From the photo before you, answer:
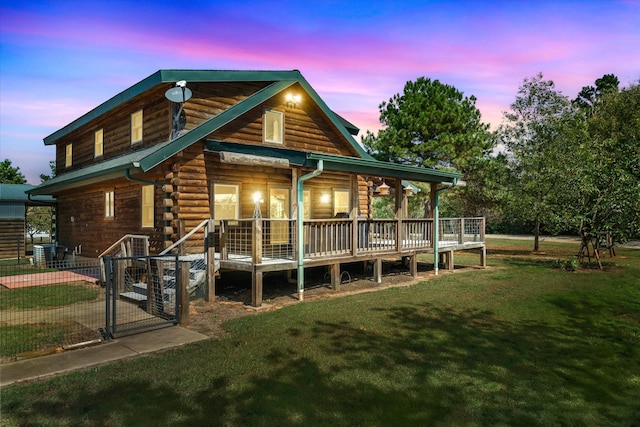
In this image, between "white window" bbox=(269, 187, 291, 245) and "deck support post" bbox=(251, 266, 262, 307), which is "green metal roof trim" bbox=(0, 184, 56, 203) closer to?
"white window" bbox=(269, 187, 291, 245)

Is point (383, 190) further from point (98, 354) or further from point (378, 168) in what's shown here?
point (98, 354)

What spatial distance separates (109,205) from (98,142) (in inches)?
132

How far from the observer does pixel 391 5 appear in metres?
10.3

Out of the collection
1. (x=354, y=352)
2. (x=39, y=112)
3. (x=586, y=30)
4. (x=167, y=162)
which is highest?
(x=586, y=30)

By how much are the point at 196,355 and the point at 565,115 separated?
2400 cm

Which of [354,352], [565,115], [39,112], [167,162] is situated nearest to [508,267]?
[565,115]

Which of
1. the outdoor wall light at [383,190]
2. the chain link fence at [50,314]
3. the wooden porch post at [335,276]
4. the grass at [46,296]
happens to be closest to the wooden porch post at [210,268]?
the chain link fence at [50,314]

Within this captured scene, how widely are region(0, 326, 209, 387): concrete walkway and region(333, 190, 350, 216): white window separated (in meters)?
9.59

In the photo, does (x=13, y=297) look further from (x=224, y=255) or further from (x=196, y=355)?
(x=196, y=355)

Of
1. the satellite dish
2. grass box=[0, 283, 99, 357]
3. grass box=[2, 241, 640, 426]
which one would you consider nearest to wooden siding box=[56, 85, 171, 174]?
the satellite dish

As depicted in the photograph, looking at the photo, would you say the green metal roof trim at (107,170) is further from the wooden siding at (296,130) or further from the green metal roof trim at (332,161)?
the wooden siding at (296,130)

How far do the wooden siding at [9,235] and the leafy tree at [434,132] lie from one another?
22.6 meters

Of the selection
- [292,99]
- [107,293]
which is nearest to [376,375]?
[107,293]

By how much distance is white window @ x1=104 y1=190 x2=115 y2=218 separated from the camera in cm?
1523
